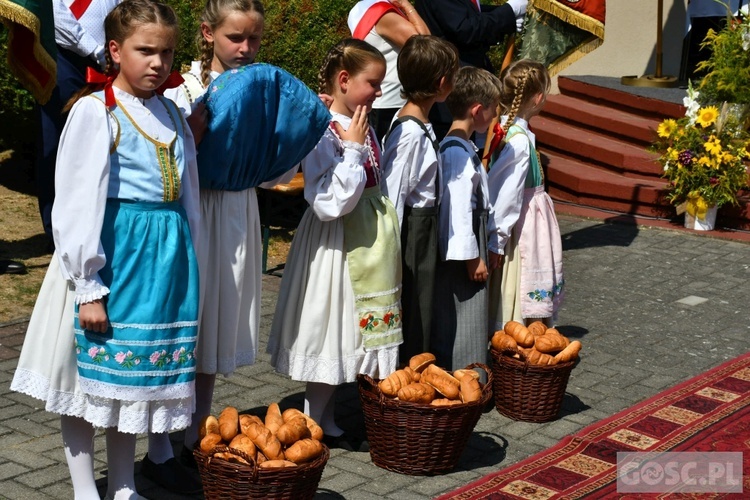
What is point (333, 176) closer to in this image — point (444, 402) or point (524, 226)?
point (444, 402)

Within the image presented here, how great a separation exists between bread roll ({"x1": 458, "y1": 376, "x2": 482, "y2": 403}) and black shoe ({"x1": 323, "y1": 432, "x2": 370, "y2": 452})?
1.68 ft

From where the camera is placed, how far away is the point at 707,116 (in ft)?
31.0

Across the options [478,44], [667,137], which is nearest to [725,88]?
[667,137]

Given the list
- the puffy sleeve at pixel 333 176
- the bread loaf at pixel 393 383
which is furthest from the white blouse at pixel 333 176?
the bread loaf at pixel 393 383

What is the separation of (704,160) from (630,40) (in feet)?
12.9

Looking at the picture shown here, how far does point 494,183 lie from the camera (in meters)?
5.88

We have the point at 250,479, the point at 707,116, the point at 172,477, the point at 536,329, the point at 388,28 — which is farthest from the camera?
the point at 707,116

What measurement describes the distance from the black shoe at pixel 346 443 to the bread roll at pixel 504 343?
0.82 meters

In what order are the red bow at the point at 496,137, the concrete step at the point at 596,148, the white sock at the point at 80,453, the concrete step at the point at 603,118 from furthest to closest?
the concrete step at the point at 603,118 < the concrete step at the point at 596,148 < the red bow at the point at 496,137 < the white sock at the point at 80,453

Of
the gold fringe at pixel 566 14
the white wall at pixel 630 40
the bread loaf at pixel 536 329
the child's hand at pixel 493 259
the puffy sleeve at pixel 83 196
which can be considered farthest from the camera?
the white wall at pixel 630 40

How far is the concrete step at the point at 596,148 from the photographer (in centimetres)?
1045

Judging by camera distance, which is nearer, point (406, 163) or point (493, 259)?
point (406, 163)

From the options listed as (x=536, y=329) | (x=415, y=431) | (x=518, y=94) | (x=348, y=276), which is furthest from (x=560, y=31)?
(x=415, y=431)

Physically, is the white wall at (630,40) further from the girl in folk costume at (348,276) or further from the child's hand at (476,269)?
the girl in folk costume at (348,276)
